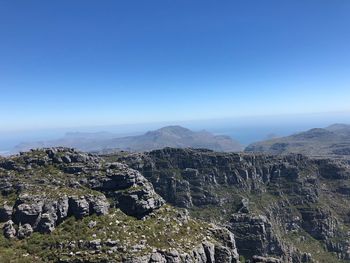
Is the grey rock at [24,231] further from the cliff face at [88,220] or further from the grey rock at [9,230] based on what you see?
the grey rock at [9,230]

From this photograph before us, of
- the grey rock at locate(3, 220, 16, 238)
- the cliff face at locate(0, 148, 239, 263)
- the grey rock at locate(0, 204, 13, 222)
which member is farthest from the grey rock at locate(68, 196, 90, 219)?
the grey rock at locate(0, 204, 13, 222)

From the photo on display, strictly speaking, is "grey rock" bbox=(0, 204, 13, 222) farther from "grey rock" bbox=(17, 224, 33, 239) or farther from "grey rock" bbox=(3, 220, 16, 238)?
"grey rock" bbox=(17, 224, 33, 239)

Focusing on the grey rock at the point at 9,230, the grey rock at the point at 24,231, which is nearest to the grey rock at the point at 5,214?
the grey rock at the point at 9,230

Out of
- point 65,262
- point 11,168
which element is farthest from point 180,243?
point 11,168

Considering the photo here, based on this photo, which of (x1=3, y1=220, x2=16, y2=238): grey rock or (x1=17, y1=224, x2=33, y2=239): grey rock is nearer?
(x1=3, y1=220, x2=16, y2=238): grey rock

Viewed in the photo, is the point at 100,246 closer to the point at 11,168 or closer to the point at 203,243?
the point at 203,243

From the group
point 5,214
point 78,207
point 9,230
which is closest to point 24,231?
point 9,230

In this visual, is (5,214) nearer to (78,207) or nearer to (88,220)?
(78,207)

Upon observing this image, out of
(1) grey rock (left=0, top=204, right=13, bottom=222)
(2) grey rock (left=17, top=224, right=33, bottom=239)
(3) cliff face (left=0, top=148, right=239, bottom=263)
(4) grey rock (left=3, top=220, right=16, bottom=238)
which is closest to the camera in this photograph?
(3) cliff face (left=0, top=148, right=239, bottom=263)
